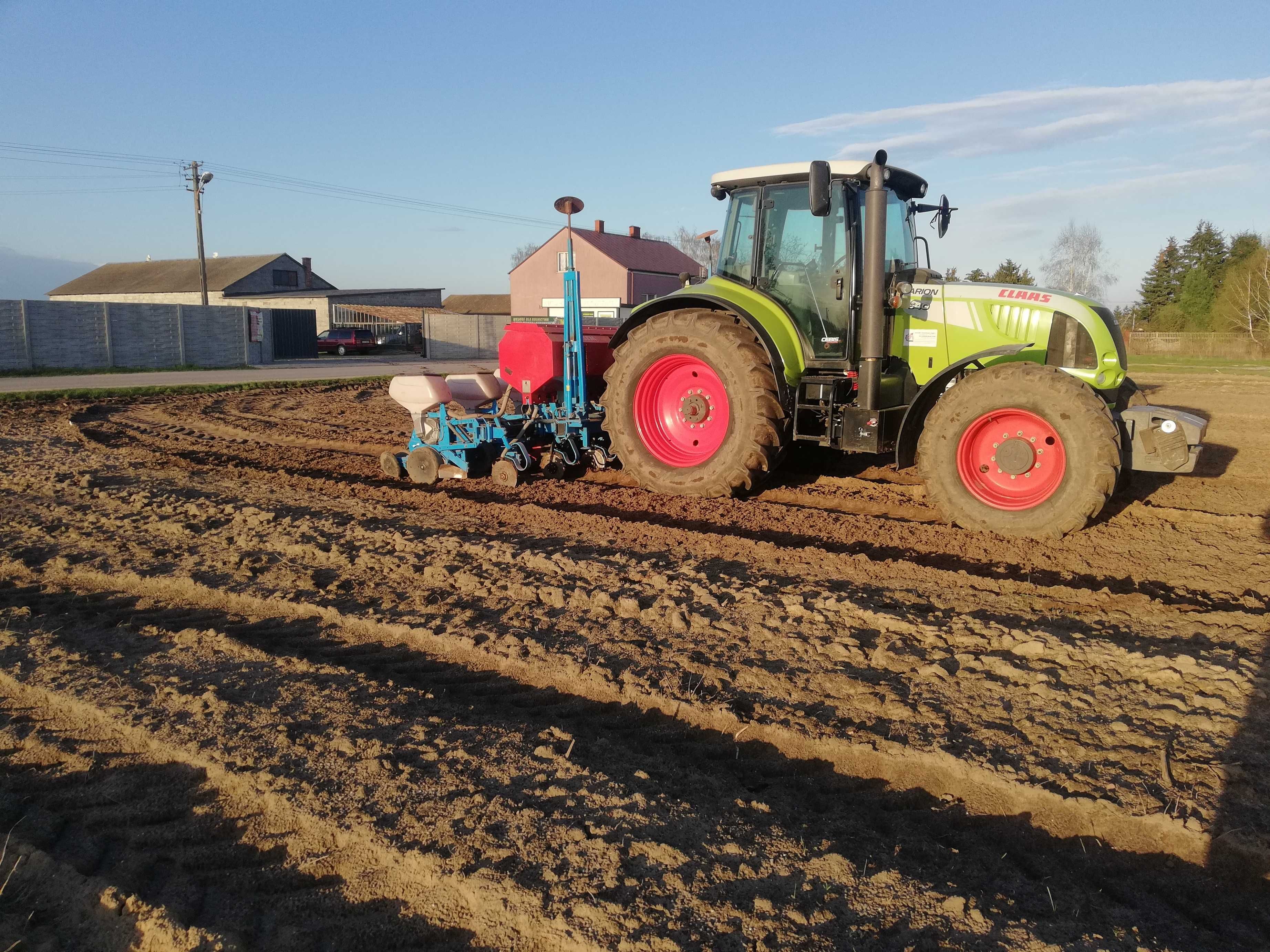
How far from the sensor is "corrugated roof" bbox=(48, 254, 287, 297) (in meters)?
50.9

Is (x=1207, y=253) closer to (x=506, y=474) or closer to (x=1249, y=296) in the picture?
(x=1249, y=296)

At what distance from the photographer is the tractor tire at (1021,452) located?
555 cm

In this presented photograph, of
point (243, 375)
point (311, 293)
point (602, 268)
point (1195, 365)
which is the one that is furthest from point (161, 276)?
point (1195, 365)

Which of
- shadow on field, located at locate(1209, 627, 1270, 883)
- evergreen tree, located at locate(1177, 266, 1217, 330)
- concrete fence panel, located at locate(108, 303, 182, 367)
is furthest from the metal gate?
evergreen tree, located at locate(1177, 266, 1217, 330)

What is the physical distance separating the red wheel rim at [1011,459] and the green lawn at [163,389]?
14920 millimetres

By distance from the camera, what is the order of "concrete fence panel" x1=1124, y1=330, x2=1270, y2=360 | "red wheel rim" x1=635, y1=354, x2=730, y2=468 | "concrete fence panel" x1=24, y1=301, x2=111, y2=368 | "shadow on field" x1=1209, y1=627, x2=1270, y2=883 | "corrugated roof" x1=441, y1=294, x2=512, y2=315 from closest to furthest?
"shadow on field" x1=1209, y1=627, x2=1270, y2=883
"red wheel rim" x1=635, y1=354, x2=730, y2=468
"concrete fence panel" x1=24, y1=301, x2=111, y2=368
"concrete fence panel" x1=1124, y1=330, x2=1270, y2=360
"corrugated roof" x1=441, y1=294, x2=512, y2=315

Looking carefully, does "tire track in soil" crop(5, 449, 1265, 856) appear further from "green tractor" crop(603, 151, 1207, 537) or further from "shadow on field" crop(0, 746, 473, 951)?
"green tractor" crop(603, 151, 1207, 537)

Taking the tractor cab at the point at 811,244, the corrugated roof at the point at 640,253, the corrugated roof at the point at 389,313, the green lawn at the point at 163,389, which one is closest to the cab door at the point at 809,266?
the tractor cab at the point at 811,244

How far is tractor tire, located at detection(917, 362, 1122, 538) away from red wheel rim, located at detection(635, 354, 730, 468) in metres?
1.84

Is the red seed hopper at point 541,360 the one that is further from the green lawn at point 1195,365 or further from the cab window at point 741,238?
the green lawn at point 1195,365

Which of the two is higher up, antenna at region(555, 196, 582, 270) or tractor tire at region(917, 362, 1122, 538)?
antenna at region(555, 196, 582, 270)

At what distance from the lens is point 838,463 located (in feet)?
28.3

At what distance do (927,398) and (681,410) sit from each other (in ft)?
6.74

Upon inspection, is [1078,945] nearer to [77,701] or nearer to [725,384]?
[77,701]
